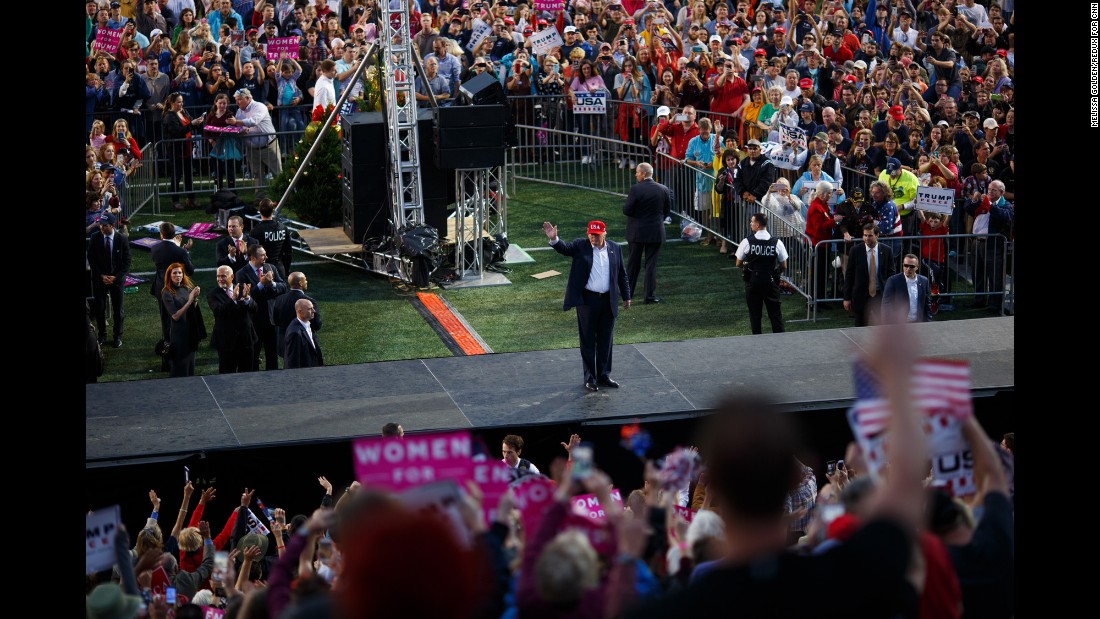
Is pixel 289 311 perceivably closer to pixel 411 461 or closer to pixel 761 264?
pixel 761 264

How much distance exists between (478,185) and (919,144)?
5.73m

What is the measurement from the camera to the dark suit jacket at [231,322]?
14.2 m

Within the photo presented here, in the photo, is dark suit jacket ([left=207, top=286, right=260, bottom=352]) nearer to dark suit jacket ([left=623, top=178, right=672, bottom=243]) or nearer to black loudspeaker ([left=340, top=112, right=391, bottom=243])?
black loudspeaker ([left=340, top=112, right=391, bottom=243])

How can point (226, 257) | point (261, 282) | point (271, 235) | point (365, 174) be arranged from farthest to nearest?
point (365, 174) < point (271, 235) < point (226, 257) < point (261, 282)

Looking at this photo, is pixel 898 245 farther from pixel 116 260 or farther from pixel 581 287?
pixel 116 260

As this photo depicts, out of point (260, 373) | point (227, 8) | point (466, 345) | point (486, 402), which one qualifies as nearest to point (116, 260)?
point (260, 373)

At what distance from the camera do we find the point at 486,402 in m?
13.6

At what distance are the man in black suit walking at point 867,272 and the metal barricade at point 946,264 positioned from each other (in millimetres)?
537

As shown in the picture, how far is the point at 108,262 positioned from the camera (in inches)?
621

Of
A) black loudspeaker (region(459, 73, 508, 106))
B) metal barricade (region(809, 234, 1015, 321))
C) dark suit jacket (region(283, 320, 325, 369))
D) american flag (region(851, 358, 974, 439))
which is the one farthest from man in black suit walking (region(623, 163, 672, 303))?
american flag (region(851, 358, 974, 439))

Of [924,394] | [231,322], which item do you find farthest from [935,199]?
[924,394]

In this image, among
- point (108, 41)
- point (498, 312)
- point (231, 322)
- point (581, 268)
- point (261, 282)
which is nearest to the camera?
point (581, 268)

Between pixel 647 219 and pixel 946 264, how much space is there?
138 inches

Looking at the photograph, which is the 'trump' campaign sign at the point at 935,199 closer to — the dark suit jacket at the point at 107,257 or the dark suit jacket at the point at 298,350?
the dark suit jacket at the point at 298,350
